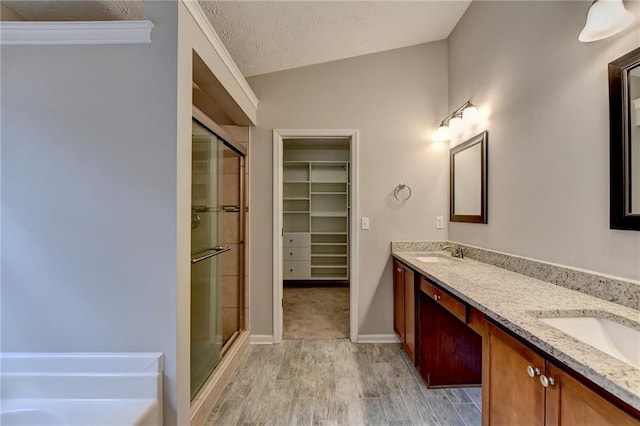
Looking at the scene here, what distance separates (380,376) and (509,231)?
1403 mm

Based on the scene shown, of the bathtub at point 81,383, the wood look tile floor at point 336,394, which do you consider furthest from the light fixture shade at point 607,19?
the bathtub at point 81,383

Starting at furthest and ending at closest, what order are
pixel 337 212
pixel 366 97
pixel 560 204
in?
pixel 337 212 → pixel 366 97 → pixel 560 204

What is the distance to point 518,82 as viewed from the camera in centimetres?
176

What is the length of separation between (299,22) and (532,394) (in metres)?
2.45

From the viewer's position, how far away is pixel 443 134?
103 inches

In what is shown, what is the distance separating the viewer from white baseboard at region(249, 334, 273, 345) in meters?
2.71

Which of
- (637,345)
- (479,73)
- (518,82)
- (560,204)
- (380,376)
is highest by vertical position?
(479,73)

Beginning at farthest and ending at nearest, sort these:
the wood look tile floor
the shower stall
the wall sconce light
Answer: the wall sconce light < the shower stall < the wood look tile floor

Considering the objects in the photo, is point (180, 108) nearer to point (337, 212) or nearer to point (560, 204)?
point (560, 204)

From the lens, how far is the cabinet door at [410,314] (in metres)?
2.10

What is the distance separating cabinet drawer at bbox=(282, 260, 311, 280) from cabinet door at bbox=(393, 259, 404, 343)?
7.54 feet

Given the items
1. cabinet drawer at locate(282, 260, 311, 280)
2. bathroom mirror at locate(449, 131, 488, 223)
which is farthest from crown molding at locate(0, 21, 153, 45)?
cabinet drawer at locate(282, 260, 311, 280)

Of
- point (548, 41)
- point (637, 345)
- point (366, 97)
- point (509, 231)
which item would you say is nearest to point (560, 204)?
point (509, 231)

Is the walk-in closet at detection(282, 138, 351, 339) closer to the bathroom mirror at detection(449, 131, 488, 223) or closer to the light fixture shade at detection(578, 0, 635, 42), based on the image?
the bathroom mirror at detection(449, 131, 488, 223)
